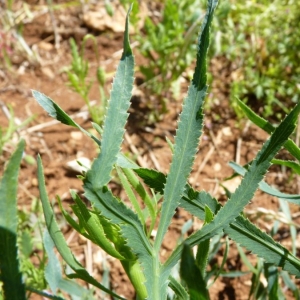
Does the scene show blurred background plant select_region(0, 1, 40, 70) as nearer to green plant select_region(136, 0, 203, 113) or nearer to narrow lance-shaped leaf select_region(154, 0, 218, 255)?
green plant select_region(136, 0, 203, 113)

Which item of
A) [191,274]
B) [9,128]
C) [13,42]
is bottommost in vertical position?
[191,274]

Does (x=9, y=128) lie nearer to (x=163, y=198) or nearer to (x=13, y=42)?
(x=13, y=42)

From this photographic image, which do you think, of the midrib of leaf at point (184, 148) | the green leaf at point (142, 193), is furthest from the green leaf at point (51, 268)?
the midrib of leaf at point (184, 148)

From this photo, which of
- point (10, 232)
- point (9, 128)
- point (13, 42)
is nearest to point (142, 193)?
point (10, 232)

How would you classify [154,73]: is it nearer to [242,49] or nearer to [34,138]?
[242,49]

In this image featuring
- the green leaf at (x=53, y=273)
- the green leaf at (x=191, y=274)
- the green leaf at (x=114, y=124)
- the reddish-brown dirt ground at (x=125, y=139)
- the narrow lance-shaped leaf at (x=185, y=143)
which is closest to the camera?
the green leaf at (x=191, y=274)

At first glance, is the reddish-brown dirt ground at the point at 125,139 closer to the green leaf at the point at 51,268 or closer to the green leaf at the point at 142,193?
the green leaf at the point at 51,268

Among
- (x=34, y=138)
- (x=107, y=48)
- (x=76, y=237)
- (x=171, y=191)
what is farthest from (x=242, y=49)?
(x=171, y=191)
